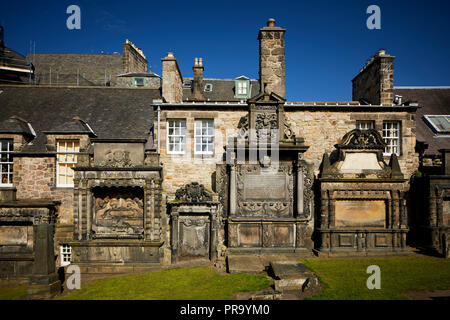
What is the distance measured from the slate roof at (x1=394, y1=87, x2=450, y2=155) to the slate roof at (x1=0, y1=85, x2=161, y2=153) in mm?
13671

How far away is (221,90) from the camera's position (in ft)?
77.8

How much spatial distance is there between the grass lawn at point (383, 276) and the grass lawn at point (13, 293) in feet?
29.2

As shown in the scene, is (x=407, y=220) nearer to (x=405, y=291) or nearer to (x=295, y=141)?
(x=405, y=291)

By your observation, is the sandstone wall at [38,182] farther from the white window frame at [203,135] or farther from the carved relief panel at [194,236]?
the white window frame at [203,135]

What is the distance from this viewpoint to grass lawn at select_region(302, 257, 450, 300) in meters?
7.22

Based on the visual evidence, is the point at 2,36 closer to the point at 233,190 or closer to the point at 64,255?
the point at 64,255

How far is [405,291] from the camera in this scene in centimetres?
744

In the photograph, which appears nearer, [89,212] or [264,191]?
[89,212]

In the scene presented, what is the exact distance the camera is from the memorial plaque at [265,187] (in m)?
11.3

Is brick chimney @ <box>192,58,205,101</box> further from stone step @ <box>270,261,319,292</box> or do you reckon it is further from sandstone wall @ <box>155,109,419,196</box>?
stone step @ <box>270,261,319,292</box>

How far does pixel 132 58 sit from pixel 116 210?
18.1 meters

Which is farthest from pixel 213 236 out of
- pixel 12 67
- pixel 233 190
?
pixel 12 67
